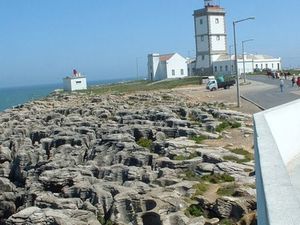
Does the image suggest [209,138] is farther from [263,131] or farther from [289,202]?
[289,202]

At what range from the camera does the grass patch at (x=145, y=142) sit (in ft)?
68.6

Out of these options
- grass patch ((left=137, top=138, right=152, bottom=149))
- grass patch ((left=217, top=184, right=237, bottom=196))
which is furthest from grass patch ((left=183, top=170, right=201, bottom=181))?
grass patch ((left=137, top=138, right=152, bottom=149))

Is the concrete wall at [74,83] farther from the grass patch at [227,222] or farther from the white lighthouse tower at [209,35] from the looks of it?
the grass patch at [227,222]

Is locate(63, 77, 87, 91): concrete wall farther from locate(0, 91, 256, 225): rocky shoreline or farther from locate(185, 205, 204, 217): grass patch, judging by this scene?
locate(185, 205, 204, 217): grass patch

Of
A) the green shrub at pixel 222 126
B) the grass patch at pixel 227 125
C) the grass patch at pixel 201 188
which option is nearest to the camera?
the grass patch at pixel 201 188

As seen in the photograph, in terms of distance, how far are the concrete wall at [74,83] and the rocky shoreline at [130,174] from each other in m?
57.0

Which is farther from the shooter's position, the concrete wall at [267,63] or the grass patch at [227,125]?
the concrete wall at [267,63]

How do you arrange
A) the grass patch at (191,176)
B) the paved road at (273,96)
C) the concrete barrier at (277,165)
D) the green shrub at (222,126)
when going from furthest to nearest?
the paved road at (273,96) < the green shrub at (222,126) < the grass patch at (191,176) < the concrete barrier at (277,165)

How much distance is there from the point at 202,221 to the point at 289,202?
6320 mm

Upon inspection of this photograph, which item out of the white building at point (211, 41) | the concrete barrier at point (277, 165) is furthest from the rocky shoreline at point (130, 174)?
the white building at point (211, 41)

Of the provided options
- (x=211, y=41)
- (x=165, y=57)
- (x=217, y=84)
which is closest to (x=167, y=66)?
(x=165, y=57)

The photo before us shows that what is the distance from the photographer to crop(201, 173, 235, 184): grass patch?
14711 mm

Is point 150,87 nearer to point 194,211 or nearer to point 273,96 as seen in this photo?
point 273,96

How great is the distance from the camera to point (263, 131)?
1072 cm
